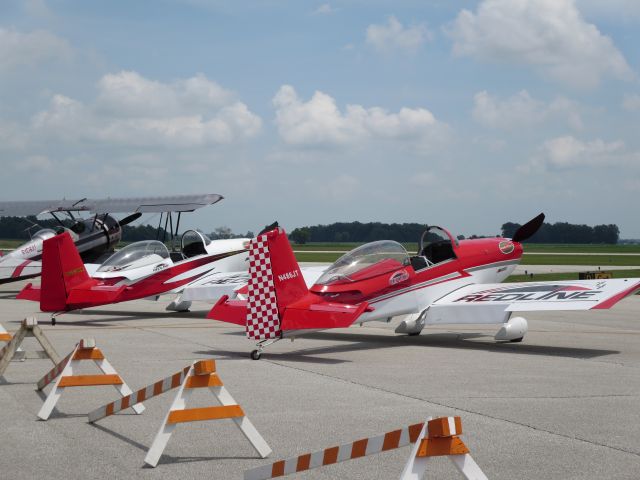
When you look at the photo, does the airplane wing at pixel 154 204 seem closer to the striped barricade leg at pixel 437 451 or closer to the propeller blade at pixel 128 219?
the propeller blade at pixel 128 219

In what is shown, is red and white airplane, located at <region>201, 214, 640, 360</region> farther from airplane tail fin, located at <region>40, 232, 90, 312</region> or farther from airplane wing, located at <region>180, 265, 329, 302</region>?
airplane tail fin, located at <region>40, 232, 90, 312</region>

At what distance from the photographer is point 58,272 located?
51.7 feet

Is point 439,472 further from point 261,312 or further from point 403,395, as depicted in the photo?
point 261,312

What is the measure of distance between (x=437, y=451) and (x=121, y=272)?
47.3 ft

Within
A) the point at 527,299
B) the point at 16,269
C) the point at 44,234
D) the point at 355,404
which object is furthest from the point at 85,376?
the point at 44,234

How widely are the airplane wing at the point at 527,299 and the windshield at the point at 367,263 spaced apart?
1030mm

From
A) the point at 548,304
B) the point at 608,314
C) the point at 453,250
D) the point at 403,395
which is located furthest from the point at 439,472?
the point at 608,314

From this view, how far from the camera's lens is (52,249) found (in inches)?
610

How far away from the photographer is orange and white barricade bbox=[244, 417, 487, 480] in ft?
13.3

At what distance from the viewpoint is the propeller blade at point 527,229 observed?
1652 centimetres

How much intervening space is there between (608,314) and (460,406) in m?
12.6

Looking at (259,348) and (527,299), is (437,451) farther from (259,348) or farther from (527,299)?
(527,299)

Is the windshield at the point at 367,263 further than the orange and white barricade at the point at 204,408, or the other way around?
the windshield at the point at 367,263

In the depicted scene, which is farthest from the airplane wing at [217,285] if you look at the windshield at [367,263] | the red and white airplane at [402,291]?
the windshield at [367,263]
